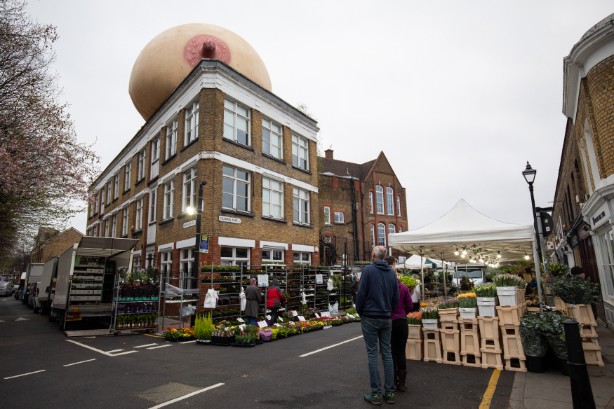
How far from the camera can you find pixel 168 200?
19.6m

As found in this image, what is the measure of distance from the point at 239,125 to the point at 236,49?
5.14m

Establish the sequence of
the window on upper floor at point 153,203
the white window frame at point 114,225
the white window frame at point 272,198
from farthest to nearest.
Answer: the white window frame at point 114,225
the window on upper floor at point 153,203
the white window frame at point 272,198

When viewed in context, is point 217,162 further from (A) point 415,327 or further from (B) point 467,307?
(B) point 467,307

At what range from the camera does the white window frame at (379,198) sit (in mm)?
39094

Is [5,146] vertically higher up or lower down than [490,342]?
higher up

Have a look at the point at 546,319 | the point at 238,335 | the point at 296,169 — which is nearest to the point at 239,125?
the point at 296,169

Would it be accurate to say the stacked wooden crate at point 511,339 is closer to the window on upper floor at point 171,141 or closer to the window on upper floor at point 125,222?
the window on upper floor at point 171,141

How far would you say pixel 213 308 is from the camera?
1312cm

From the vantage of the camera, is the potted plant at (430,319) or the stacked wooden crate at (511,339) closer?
the stacked wooden crate at (511,339)

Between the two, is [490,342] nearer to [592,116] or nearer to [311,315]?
[592,116]

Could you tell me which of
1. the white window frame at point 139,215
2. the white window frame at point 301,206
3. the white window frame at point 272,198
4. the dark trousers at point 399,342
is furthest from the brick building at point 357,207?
the dark trousers at point 399,342

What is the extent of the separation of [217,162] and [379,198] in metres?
26.1

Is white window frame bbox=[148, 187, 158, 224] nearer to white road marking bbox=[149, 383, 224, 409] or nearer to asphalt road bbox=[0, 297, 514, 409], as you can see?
asphalt road bbox=[0, 297, 514, 409]

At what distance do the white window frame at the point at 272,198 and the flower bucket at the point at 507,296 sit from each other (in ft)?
42.9
